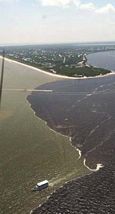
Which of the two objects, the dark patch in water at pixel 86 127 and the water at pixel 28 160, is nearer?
the dark patch in water at pixel 86 127

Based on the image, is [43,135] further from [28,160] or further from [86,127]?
[28,160]

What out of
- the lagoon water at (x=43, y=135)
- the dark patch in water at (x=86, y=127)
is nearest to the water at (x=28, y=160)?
the lagoon water at (x=43, y=135)

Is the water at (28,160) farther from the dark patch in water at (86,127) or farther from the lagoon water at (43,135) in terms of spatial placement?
the dark patch in water at (86,127)

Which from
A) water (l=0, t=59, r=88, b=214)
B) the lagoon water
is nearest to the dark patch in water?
the lagoon water

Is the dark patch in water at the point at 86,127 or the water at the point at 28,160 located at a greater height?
the dark patch in water at the point at 86,127

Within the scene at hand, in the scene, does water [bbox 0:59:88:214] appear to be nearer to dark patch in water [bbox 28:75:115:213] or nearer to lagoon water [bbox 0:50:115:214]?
lagoon water [bbox 0:50:115:214]

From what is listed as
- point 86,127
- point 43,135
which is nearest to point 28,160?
point 43,135

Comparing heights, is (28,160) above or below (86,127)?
below

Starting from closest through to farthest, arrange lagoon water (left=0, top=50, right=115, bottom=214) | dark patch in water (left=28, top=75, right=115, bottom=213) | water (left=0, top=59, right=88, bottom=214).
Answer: dark patch in water (left=28, top=75, right=115, bottom=213), water (left=0, top=59, right=88, bottom=214), lagoon water (left=0, top=50, right=115, bottom=214)
